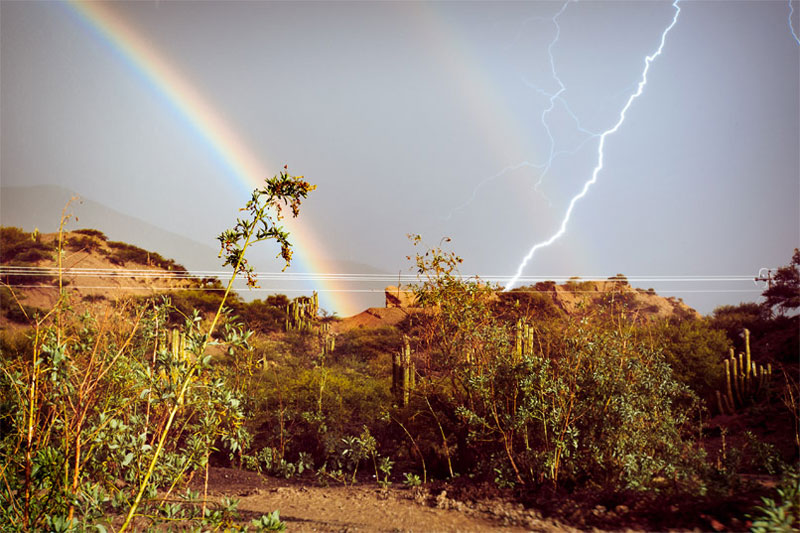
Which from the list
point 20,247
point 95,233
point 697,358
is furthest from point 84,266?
point 697,358

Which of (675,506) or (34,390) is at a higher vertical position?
(34,390)

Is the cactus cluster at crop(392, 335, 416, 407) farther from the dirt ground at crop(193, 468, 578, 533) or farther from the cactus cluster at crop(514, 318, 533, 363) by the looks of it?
the dirt ground at crop(193, 468, 578, 533)

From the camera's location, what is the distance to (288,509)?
5.00 m

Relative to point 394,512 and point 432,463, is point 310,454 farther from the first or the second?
point 394,512

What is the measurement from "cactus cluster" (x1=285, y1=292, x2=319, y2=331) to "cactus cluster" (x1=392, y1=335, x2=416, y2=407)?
9.77 meters

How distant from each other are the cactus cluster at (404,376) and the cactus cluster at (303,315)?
977cm

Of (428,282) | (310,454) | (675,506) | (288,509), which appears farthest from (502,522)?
(310,454)

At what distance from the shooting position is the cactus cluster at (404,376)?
7.25 m

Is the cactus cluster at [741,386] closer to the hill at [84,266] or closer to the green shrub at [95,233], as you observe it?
the hill at [84,266]

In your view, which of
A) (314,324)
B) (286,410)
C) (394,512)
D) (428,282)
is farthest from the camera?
(314,324)

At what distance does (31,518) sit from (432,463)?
4756mm

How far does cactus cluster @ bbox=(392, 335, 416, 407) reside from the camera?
23.8 ft

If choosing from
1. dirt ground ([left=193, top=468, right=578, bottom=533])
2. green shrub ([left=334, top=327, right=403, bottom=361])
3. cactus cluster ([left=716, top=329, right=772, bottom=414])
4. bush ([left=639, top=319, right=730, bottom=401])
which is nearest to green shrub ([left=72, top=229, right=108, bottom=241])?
green shrub ([left=334, top=327, right=403, bottom=361])

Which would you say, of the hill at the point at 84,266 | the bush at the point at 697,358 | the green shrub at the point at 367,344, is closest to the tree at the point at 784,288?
the bush at the point at 697,358
